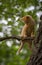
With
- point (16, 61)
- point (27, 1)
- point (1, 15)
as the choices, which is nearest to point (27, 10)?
point (27, 1)

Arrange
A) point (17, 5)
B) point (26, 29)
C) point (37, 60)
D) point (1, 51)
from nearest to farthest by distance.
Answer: point (37, 60)
point (1, 51)
point (26, 29)
point (17, 5)

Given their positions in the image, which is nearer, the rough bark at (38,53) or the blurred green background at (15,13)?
the rough bark at (38,53)

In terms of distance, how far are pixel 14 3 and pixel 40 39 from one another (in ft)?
6.70

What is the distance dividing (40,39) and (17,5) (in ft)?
6.62

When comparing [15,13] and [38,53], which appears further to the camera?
[15,13]

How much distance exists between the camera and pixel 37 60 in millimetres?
2051

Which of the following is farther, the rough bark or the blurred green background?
the blurred green background

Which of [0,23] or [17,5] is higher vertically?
[17,5]

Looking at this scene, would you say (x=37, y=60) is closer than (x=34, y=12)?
Yes

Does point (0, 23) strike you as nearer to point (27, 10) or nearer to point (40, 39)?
point (27, 10)

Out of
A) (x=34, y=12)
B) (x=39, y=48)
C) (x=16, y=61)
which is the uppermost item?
(x=34, y=12)

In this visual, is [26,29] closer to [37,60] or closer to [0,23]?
[37,60]

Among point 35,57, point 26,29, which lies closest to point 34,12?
point 26,29

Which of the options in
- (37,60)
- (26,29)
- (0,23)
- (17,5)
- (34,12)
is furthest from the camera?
(0,23)
